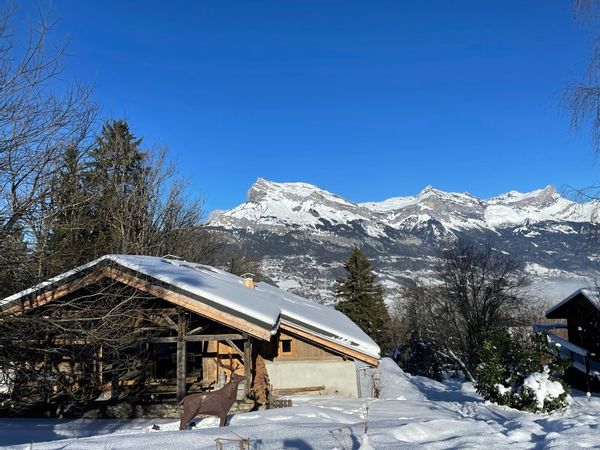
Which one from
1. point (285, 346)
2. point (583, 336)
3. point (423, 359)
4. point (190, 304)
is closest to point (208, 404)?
point (190, 304)

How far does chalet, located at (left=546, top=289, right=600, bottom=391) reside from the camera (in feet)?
83.6

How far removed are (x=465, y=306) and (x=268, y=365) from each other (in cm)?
2638

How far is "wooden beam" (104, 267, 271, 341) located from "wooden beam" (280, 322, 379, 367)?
2.67 m

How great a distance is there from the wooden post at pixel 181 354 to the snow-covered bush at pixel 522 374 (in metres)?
7.86

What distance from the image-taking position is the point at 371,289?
44.6 meters

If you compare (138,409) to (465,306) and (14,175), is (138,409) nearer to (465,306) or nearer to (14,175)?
(14,175)

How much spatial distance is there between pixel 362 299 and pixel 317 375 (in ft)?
95.2

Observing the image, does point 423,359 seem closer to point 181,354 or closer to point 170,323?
point 181,354

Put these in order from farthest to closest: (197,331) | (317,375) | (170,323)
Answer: (317,375) → (197,331) → (170,323)

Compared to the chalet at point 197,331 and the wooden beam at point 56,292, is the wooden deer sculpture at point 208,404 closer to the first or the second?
→ the chalet at point 197,331

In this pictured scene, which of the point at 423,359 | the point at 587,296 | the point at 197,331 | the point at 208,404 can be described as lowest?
the point at 423,359

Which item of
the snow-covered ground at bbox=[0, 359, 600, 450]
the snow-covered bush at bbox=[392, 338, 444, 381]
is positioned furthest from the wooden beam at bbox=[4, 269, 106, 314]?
the snow-covered bush at bbox=[392, 338, 444, 381]

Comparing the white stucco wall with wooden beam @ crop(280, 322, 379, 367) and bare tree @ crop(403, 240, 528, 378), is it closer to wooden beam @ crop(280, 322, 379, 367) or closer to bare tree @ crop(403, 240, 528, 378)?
wooden beam @ crop(280, 322, 379, 367)

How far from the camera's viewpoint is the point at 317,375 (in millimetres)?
15281
